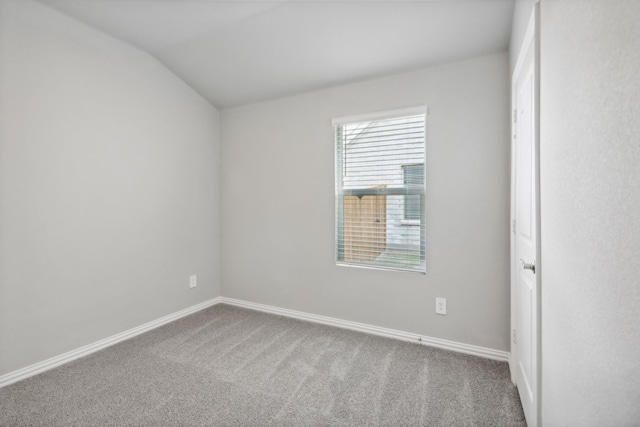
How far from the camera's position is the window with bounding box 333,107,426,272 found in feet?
8.30

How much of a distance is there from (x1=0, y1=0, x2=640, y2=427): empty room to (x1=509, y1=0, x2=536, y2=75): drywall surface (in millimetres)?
23

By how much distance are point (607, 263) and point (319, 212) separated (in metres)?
2.37

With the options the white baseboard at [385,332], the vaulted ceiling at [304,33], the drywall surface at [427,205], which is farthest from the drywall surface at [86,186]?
the white baseboard at [385,332]

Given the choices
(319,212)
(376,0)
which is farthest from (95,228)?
(376,0)

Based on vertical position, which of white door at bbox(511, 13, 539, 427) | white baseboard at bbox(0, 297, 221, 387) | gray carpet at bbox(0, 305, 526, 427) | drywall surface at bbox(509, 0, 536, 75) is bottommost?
gray carpet at bbox(0, 305, 526, 427)

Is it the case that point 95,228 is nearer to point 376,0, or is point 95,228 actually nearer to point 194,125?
point 194,125

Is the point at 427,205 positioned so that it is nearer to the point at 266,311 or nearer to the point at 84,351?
the point at 266,311

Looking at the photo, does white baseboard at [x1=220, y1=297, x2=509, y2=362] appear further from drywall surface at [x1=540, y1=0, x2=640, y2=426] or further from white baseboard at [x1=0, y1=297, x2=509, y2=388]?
drywall surface at [x1=540, y1=0, x2=640, y2=426]

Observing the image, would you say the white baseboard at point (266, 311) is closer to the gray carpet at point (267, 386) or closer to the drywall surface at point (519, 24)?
the gray carpet at point (267, 386)

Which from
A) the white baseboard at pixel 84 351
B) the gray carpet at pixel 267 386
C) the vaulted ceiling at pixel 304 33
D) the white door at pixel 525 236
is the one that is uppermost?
the vaulted ceiling at pixel 304 33

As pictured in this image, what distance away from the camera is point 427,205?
2467mm

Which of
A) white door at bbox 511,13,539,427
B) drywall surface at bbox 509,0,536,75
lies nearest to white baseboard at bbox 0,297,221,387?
white door at bbox 511,13,539,427

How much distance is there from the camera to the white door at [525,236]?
1.36 m

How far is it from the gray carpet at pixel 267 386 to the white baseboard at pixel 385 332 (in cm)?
7
